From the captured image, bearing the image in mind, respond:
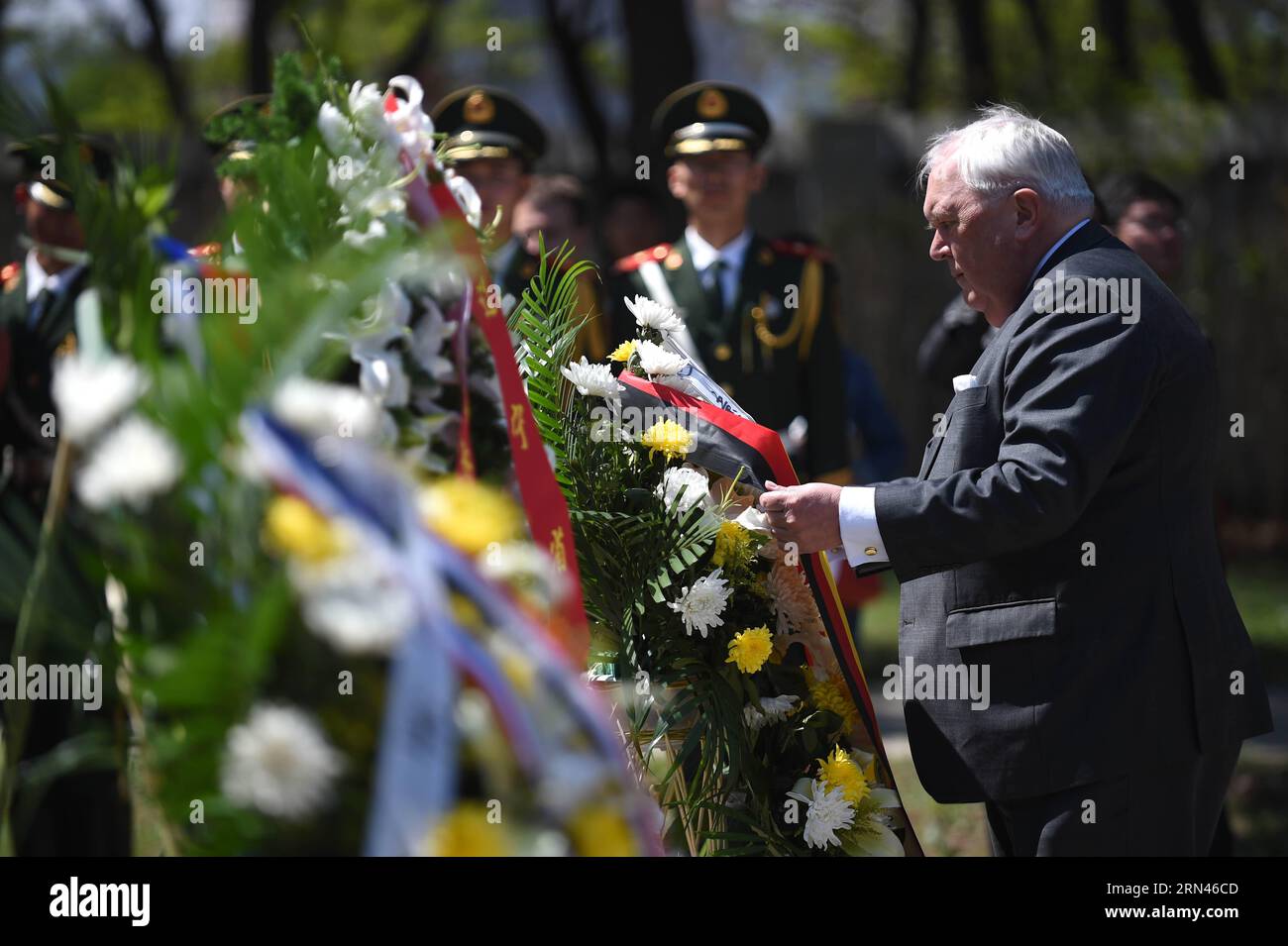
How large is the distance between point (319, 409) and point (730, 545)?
1.49 m

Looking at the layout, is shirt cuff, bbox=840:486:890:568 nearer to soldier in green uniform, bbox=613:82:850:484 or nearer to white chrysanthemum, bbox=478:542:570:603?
white chrysanthemum, bbox=478:542:570:603

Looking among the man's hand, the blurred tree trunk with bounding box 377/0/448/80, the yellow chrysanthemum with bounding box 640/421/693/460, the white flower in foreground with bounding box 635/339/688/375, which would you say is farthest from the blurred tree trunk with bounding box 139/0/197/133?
the man's hand

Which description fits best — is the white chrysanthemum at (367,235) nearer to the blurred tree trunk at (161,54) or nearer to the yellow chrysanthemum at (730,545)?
the yellow chrysanthemum at (730,545)

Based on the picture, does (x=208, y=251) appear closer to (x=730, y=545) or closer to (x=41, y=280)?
(x=730, y=545)

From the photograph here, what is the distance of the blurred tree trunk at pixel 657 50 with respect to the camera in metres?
9.02

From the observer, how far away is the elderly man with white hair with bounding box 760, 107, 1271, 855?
2723 mm

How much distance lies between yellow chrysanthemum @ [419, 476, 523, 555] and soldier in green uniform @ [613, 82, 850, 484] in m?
3.40

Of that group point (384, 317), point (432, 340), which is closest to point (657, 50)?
point (432, 340)

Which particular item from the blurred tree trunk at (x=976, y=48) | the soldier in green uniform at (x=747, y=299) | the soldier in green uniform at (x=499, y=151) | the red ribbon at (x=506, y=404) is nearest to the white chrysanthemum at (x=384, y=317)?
the red ribbon at (x=506, y=404)

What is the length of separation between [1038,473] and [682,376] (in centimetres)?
77

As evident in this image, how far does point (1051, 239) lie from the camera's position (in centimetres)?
294
